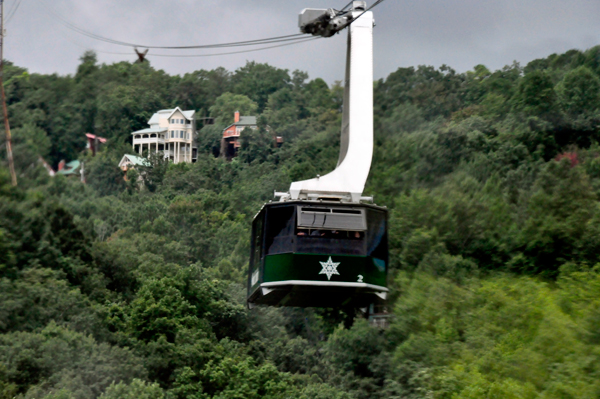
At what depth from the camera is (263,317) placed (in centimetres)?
4772

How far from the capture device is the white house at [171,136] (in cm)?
6506

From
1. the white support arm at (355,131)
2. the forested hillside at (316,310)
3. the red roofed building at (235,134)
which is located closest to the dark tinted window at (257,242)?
the white support arm at (355,131)

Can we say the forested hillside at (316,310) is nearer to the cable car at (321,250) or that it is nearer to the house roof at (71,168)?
the house roof at (71,168)

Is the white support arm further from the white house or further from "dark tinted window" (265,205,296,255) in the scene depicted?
the white house

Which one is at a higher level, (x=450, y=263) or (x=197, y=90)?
(x=197, y=90)

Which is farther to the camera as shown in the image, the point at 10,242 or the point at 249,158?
the point at 249,158

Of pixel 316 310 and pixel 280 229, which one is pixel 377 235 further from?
pixel 316 310

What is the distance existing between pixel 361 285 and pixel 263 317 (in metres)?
31.5

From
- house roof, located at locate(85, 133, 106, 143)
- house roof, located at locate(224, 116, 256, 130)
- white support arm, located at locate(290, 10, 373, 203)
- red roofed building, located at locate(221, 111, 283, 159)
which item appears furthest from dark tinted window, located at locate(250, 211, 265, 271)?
house roof, located at locate(224, 116, 256, 130)

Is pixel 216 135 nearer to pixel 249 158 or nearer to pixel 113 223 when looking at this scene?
pixel 249 158

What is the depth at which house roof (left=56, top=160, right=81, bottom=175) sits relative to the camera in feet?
131

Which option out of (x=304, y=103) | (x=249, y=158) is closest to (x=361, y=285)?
(x=249, y=158)

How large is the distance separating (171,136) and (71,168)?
27376 millimetres

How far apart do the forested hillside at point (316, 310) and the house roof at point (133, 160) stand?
0.74 metres
